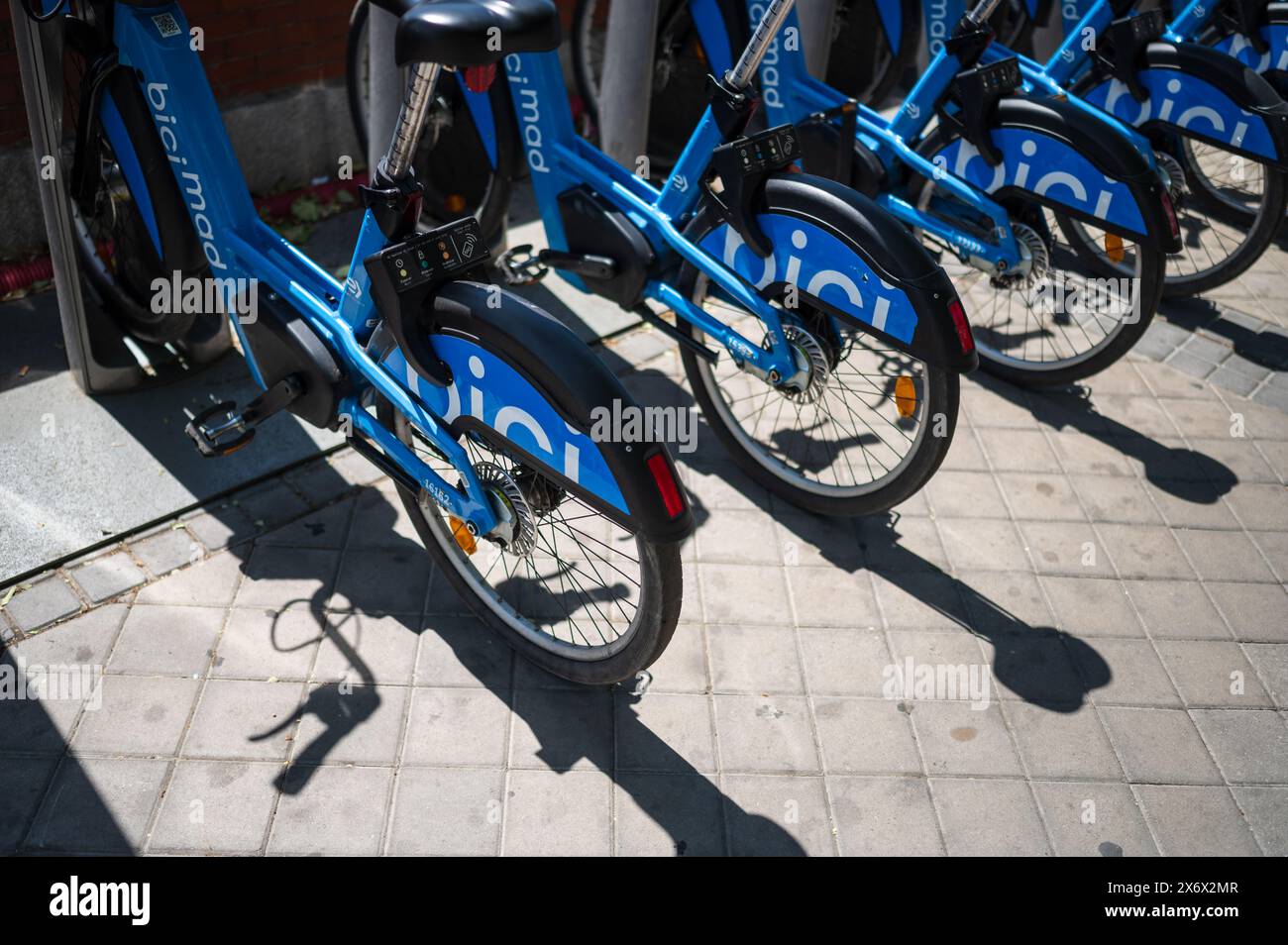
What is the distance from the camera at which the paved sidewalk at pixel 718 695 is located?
9.22 feet

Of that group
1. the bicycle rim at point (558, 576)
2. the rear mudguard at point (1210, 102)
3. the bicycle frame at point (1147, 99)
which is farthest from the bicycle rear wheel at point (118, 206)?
the rear mudguard at point (1210, 102)

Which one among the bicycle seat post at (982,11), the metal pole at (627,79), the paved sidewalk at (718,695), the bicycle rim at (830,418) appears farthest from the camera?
the metal pole at (627,79)

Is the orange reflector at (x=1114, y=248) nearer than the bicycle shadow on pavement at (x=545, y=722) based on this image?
No

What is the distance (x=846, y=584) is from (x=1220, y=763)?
45.6 inches

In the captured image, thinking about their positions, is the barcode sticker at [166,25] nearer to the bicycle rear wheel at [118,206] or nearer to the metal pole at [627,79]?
the bicycle rear wheel at [118,206]

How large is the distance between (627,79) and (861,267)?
211 cm

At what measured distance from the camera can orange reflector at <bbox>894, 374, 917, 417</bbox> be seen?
3.61 m

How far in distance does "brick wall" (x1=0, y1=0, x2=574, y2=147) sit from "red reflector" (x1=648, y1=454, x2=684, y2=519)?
3422mm

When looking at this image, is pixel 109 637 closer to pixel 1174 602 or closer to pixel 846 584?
pixel 846 584

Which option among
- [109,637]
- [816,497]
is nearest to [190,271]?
[109,637]

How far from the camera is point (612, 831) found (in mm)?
2795

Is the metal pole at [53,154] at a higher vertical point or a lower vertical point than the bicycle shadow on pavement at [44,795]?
higher

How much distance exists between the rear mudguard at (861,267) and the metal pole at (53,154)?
216 centimetres

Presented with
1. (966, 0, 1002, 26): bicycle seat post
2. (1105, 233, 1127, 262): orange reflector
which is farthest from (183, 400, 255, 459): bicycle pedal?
(1105, 233, 1127, 262): orange reflector
